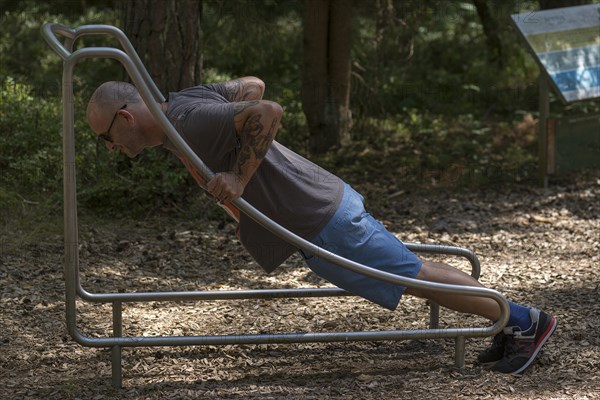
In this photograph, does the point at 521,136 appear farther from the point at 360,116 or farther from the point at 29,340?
the point at 29,340

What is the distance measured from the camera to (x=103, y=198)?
268 inches

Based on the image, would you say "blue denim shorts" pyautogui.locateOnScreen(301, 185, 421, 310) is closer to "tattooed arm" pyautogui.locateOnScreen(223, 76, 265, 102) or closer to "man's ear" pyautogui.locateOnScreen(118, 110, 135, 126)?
"tattooed arm" pyautogui.locateOnScreen(223, 76, 265, 102)

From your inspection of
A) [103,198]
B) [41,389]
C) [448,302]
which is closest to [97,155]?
[103,198]

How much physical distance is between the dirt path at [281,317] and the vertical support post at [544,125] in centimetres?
54

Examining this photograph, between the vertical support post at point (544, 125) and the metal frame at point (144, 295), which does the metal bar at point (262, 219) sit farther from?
the vertical support post at point (544, 125)

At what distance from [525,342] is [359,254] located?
0.79m

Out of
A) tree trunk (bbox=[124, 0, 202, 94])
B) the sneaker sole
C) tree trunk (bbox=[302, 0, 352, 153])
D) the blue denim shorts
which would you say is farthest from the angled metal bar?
tree trunk (bbox=[302, 0, 352, 153])

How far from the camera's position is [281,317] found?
15.6ft

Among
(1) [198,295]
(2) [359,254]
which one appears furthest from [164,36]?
(2) [359,254]

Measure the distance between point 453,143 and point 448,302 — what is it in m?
5.44

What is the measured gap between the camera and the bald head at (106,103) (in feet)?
11.4

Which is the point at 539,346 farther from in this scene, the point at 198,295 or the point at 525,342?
the point at 198,295

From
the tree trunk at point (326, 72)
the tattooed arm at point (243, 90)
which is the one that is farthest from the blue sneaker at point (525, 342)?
the tree trunk at point (326, 72)

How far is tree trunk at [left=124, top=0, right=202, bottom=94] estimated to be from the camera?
666cm
